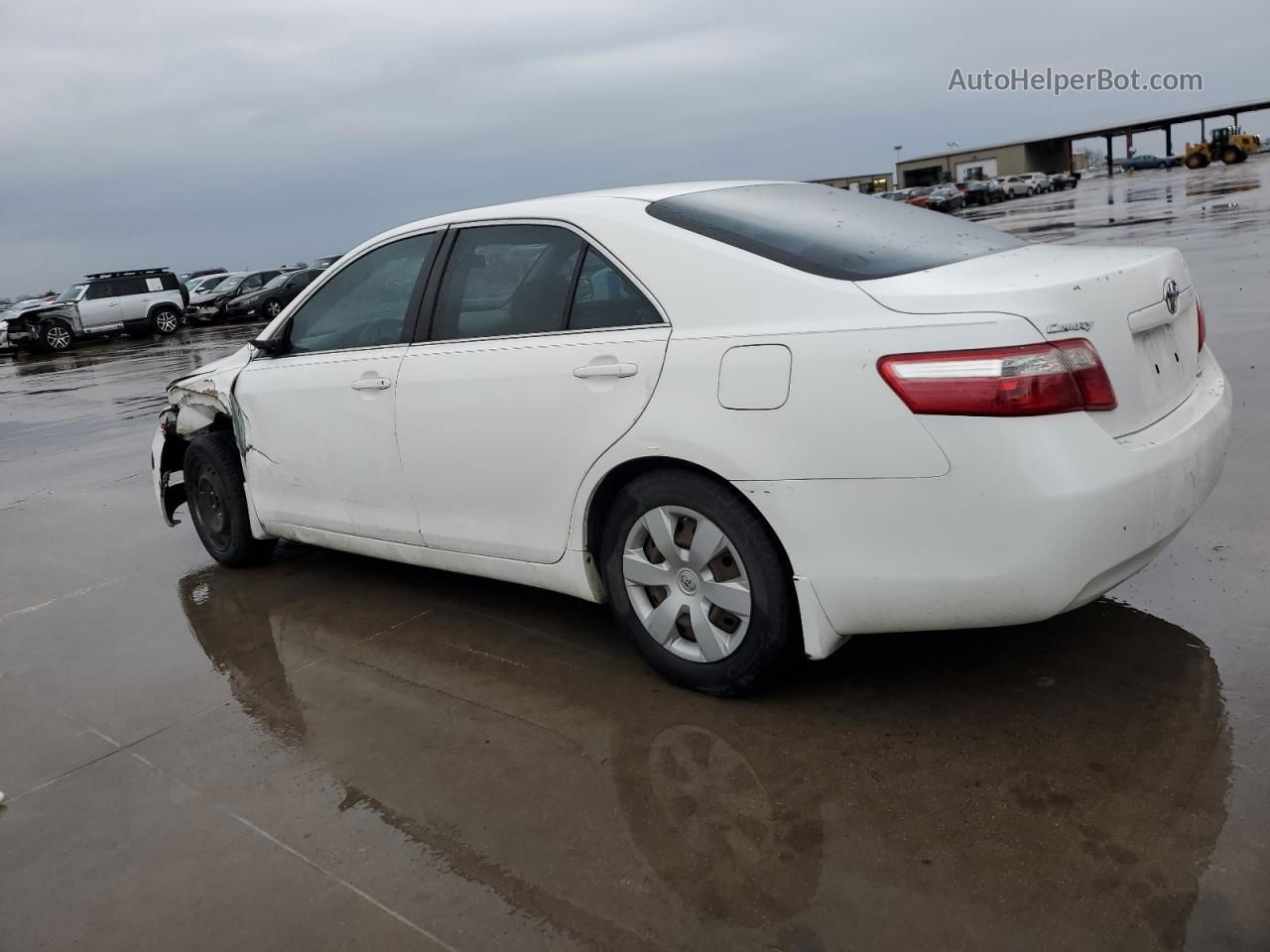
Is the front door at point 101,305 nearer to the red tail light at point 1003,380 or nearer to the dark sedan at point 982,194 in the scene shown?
the red tail light at point 1003,380

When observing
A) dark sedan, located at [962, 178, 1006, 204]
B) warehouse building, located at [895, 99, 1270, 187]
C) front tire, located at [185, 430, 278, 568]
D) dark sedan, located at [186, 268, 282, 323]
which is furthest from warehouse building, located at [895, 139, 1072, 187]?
front tire, located at [185, 430, 278, 568]

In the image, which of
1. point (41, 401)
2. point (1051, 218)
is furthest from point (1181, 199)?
point (41, 401)

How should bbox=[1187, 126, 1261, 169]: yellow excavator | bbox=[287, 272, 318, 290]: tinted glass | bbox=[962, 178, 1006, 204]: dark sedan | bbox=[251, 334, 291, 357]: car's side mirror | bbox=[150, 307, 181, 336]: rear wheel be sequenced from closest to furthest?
bbox=[251, 334, 291, 357]: car's side mirror
bbox=[150, 307, 181, 336]: rear wheel
bbox=[287, 272, 318, 290]: tinted glass
bbox=[962, 178, 1006, 204]: dark sedan
bbox=[1187, 126, 1261, 169]: yellow excavator

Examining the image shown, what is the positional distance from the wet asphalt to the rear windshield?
1.35 meters

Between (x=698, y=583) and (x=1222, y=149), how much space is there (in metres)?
79.3

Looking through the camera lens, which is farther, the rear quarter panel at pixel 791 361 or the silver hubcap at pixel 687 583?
the silver hubcap at pixel 687 583

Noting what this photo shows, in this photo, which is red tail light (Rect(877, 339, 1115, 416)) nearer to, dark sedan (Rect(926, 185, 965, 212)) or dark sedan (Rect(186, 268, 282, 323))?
dark sedan (Rect(186, 268, 282, 323))

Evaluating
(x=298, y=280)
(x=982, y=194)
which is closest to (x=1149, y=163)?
(x=982, y=194)

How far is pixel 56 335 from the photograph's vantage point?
29.3 metres

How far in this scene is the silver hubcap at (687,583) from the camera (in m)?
3.39

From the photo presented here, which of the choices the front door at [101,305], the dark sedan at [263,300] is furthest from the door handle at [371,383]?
the dark sedan at [263,300]

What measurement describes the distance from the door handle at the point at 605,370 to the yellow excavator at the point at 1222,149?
7730 centimetres

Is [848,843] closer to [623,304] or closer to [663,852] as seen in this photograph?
[663,852]

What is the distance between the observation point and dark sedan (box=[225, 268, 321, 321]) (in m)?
32.2
